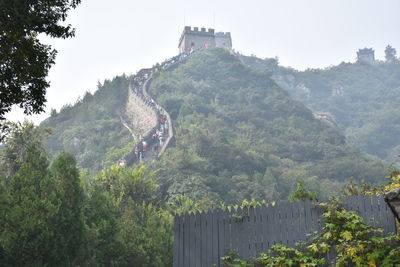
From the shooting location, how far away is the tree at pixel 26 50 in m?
5.11

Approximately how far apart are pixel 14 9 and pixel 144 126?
1230 inches

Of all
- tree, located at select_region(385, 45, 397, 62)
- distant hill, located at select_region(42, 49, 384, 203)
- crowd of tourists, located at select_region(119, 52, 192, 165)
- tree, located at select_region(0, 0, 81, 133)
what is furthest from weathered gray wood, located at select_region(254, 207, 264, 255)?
tree, located at select_region(385, 45, 397, 62)

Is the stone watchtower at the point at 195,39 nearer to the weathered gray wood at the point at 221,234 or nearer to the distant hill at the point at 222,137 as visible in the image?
the distant hill at the point at 222,137

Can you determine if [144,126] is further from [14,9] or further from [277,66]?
[277,66]

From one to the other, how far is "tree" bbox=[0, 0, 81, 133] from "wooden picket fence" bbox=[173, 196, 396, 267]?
3.20 metres

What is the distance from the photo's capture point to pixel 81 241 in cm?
916

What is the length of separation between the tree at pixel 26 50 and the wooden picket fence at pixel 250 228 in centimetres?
320

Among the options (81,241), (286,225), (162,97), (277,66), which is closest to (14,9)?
(286,225)

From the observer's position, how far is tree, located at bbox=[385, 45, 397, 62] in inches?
4080

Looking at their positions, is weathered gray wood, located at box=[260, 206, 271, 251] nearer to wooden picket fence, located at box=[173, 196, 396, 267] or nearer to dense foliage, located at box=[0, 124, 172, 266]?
wooden picket fence, located at box=[173, 196, 396, 267]

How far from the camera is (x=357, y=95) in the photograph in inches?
3253

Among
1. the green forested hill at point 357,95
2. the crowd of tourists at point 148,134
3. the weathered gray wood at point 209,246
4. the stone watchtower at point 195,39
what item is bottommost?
the weathered gray wood at point 209,246

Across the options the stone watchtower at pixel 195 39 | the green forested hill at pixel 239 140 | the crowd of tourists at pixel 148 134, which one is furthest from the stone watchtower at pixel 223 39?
the crowd of tourists at pixel 148 134

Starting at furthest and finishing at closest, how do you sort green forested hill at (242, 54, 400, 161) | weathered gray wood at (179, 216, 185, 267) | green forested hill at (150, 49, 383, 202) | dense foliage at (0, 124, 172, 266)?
green forested hill at (242, 54, 400, 161), green forested hill at (150, 49, 383, 202), dense foliage at (0, 124, 172, 266), weathered gray wood at (179, 216, 185, 267)
